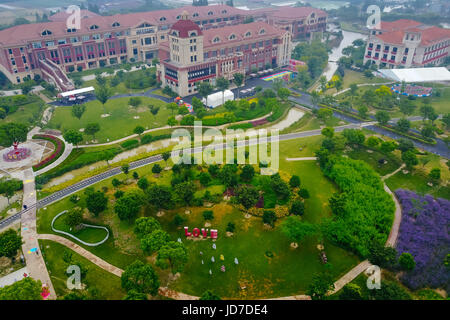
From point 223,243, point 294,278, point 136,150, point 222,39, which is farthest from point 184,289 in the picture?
point 222,39

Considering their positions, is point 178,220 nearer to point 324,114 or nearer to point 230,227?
point 230,227

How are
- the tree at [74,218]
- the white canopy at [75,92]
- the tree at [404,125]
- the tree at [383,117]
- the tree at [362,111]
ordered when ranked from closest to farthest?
the tree at [74,218], the tree at [404,125], the tree at [383,117], the tree at [362,111], the white canopy at [75,92]

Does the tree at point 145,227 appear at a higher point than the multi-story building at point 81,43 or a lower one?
lower

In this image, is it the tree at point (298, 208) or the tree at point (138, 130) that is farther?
the tree at point (138, 130)

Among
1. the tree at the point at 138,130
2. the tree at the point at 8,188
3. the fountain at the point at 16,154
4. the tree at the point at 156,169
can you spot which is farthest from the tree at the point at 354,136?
the fountain at the point at 16,154

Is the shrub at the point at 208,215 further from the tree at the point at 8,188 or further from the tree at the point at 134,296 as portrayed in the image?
the tree at the point at 8,188

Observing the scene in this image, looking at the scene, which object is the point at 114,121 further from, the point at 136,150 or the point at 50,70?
the point at 50,70

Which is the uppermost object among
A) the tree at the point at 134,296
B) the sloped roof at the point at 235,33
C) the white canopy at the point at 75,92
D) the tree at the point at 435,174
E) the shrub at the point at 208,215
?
the sloped roof at the point at 235,33
